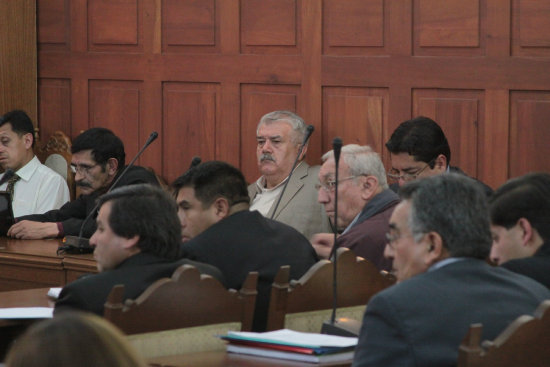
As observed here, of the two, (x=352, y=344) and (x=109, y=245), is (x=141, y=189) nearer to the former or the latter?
(x=109, y=245)

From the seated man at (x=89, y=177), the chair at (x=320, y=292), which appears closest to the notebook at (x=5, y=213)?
the seated man at (x=89, y=177)

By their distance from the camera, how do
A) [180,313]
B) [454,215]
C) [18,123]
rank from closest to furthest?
[454,215] < [180,313] < [18,123]

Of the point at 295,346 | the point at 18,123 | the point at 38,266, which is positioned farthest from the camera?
the point at 18,123

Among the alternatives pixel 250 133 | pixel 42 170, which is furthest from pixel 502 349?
pixel 42 170

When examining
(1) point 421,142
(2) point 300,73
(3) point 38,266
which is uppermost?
(2) point 300,73

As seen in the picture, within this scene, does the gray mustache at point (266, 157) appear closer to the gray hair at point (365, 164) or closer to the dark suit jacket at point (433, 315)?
the gray hair at point (365, 164)

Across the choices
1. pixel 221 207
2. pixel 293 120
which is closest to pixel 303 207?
pixel 293 120

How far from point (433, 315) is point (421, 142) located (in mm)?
2473

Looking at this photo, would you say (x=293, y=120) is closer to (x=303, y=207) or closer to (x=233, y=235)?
(x=303, y=207)

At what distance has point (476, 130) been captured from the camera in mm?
5207

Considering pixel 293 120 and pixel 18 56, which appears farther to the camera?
pixel 18 56

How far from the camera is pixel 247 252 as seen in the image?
11.0 ft

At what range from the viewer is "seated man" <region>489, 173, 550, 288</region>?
9.28 ft

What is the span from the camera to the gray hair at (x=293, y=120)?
548cm
